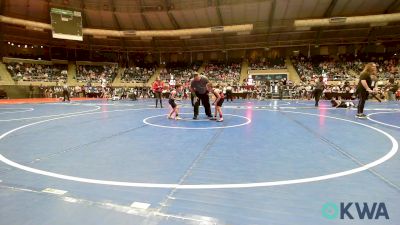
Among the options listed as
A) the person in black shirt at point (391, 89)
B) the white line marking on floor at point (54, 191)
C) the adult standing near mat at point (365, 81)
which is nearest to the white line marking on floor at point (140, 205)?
the white line marking on floor at point (54, 191)

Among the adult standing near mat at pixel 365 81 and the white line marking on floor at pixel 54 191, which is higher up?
the adult standing near mat at pixel 365 81

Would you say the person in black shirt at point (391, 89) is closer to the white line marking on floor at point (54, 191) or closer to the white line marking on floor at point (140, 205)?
the white line marking on floor at point (140, 205)

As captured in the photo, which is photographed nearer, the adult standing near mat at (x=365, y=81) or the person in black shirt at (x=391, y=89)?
the adult standing near mat at (x=365, y=81)

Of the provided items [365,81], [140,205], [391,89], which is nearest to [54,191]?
[140,205]

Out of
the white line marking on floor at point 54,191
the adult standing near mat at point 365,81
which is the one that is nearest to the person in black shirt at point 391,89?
the adult standing near mat at point 365,81

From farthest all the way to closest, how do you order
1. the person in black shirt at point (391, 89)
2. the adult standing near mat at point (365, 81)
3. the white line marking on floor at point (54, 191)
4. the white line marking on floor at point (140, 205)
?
the person in black shirt at point (391, 89) → the adult standing near mat at point (365, 81) → the white line marking on floor at point (54, 191) → the white line marking on floor at point (140, 205)

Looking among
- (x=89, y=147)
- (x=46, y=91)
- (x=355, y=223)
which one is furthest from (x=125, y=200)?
(x=46, y=91)

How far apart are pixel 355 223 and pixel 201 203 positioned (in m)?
1.46

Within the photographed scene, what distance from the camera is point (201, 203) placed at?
291cm

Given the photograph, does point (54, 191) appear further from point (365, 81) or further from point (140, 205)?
point (365, 81)

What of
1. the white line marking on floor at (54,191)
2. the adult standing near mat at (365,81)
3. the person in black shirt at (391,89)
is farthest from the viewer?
the person in black shirt at (391,89)

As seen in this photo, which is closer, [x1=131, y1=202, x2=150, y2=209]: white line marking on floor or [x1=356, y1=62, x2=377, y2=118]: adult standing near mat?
[x1=131, y1=202, x2=150, y2=209]: white line marking on floor

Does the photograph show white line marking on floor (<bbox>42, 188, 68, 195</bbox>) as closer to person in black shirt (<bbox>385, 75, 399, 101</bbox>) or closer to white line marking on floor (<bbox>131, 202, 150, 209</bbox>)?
white line marking on floor (<bbox>131, 202, 150, 209</bbox>)

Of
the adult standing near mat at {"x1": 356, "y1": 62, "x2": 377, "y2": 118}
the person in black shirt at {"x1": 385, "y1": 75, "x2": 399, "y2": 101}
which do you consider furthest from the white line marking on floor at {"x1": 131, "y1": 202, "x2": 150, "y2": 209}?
the person in black shirt at {"x1": 385, "y1": 75, "x2": 399, "y2": 101}
